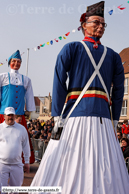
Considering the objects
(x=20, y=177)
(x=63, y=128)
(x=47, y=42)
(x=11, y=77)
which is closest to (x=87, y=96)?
(x=63, y=128)

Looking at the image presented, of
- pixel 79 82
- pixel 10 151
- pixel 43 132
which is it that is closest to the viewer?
pixel 79 82

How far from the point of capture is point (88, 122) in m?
3.46

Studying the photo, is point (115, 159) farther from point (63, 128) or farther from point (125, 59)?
point (125, 59)

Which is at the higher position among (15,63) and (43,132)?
(15,63)

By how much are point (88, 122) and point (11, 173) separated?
1.83 metres

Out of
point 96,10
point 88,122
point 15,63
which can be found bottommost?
point 88,122

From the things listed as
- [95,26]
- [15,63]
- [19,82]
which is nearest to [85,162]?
[95,26]

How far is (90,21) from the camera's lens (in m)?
3.86

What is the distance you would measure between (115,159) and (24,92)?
3.26m

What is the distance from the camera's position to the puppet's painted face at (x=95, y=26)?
151 inches

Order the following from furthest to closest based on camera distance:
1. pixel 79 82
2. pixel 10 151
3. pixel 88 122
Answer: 1. pixel 10 151
2. pixel 79 82
3. pixel 88 122

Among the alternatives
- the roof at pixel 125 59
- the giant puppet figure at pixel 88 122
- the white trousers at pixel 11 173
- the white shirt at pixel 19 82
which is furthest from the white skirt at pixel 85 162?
the roof at pixel 125 59

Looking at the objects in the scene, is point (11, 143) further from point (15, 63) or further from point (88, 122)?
point (15, 63)

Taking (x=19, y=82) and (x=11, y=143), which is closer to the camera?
(x=11, y=143)
